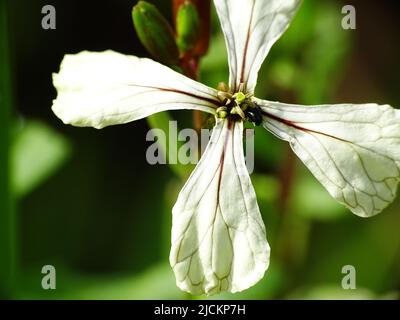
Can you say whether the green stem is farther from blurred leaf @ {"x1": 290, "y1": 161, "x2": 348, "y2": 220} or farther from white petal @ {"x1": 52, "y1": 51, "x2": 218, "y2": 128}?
blurred leaf @ {"x1": 290, "y1": 161, "x2": 348, "y2": 220}

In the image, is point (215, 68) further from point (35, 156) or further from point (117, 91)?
point (117, 91)

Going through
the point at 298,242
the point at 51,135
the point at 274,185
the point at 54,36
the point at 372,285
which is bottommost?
the point at 372,285

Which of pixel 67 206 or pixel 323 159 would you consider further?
pixel 67 206

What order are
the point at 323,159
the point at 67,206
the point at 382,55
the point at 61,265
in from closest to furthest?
the point at 323,159 → the point at 61,265 → the point at 67,206 → the point at 382,55

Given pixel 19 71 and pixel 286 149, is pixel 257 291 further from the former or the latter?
pixel 19 71

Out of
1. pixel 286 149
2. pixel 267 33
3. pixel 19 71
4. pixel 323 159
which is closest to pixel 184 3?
pixel 267 33

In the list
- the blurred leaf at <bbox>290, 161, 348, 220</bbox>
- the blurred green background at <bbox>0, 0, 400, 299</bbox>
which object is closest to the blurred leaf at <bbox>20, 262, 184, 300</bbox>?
the blurred green background at <bbox>0, 0, 400, 299</bbox>
